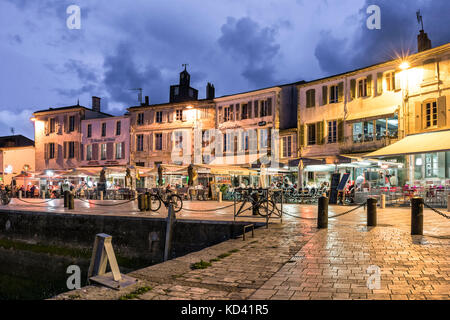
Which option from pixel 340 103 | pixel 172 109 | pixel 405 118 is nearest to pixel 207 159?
pixel 172 109

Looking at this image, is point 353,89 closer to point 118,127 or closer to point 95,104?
point 118,127

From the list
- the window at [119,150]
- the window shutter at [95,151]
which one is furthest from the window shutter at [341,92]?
the window shutter at [95,151]

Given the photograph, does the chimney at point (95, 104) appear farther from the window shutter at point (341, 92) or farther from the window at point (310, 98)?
the window shutter at point (341, 92)

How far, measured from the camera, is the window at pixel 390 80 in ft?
69.5

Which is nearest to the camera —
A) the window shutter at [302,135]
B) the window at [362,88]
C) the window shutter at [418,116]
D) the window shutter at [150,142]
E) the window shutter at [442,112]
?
the window shutter at [442,112]

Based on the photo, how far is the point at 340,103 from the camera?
23.6 m

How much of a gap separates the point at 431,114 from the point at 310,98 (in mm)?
8009

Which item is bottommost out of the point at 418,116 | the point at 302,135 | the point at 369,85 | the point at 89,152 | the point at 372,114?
the point at 89,152

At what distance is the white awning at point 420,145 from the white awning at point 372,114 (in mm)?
2225

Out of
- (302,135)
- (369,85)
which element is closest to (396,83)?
(369,85)

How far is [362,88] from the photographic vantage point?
74.4ft

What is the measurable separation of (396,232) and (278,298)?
17.5 ft

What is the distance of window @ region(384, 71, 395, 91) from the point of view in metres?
21.2
